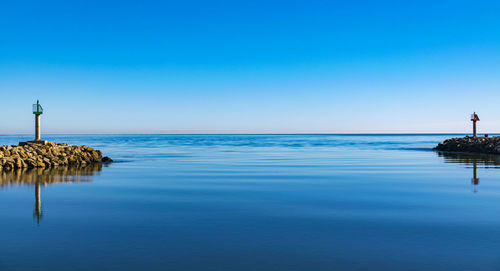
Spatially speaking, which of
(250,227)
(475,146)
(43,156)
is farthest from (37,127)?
(475,146)

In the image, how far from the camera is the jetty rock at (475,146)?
4238 centimetres

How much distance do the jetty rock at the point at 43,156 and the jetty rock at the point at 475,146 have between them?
34.4m

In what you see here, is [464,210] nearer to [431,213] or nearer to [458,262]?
[431,213]

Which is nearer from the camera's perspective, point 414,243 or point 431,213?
point 414,243

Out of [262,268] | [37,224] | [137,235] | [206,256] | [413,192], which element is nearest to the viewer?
[262,268]

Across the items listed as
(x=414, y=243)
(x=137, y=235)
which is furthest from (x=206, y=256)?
(x=414, y=243)

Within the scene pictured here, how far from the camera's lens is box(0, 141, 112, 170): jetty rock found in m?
24.3

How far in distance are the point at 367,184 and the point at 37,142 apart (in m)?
23.3

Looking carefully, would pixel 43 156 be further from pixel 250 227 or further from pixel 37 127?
pixel 250 227

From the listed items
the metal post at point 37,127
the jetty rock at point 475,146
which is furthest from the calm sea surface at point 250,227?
the jetty rock at point 475,146

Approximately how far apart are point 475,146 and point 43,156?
40.3 meters

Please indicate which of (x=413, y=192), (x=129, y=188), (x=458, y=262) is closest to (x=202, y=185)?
(x=129, y=188)

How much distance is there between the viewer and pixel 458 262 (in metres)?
6.53

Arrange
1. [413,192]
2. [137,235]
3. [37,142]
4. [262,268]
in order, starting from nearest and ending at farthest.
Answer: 1. [262,268]
2. [137,235]
3. [413,192]
4. [37,142]
